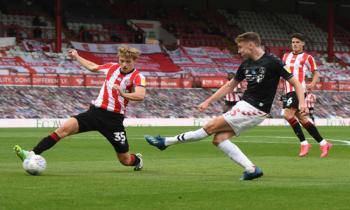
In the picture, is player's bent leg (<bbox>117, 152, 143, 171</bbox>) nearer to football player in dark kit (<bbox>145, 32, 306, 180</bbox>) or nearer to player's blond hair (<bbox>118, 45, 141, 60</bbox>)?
player's blond hair (<bbox>118, 45, 141, 60</bbox>)

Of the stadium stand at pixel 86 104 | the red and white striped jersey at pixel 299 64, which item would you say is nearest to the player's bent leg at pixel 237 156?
the red and white striped jersey at pixel 299 64

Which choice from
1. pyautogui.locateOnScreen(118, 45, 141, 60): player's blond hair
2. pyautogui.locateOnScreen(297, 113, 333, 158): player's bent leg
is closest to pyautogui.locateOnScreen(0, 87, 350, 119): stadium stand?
pyautogui.locateOnScreen(297, 113, 333, 158): player's bent leg

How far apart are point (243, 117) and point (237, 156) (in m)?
0.53

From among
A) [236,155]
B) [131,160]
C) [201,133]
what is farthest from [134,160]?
[236,155]

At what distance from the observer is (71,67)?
4500cm

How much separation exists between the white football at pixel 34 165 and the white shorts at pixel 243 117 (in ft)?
8.41

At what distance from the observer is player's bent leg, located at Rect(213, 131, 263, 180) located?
11.2 metres

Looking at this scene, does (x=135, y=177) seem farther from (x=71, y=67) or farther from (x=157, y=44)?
(x=157, y=44)

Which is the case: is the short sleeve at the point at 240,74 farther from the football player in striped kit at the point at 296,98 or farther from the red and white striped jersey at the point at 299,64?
the red and white striped jersey at the point at 299,64

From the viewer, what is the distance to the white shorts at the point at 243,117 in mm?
11461

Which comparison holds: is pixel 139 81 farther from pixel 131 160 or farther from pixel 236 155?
pixel 236 155

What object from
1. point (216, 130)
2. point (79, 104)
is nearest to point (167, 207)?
point (216, 130)

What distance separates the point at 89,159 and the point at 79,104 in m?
24.1

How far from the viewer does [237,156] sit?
11352 millimetres
